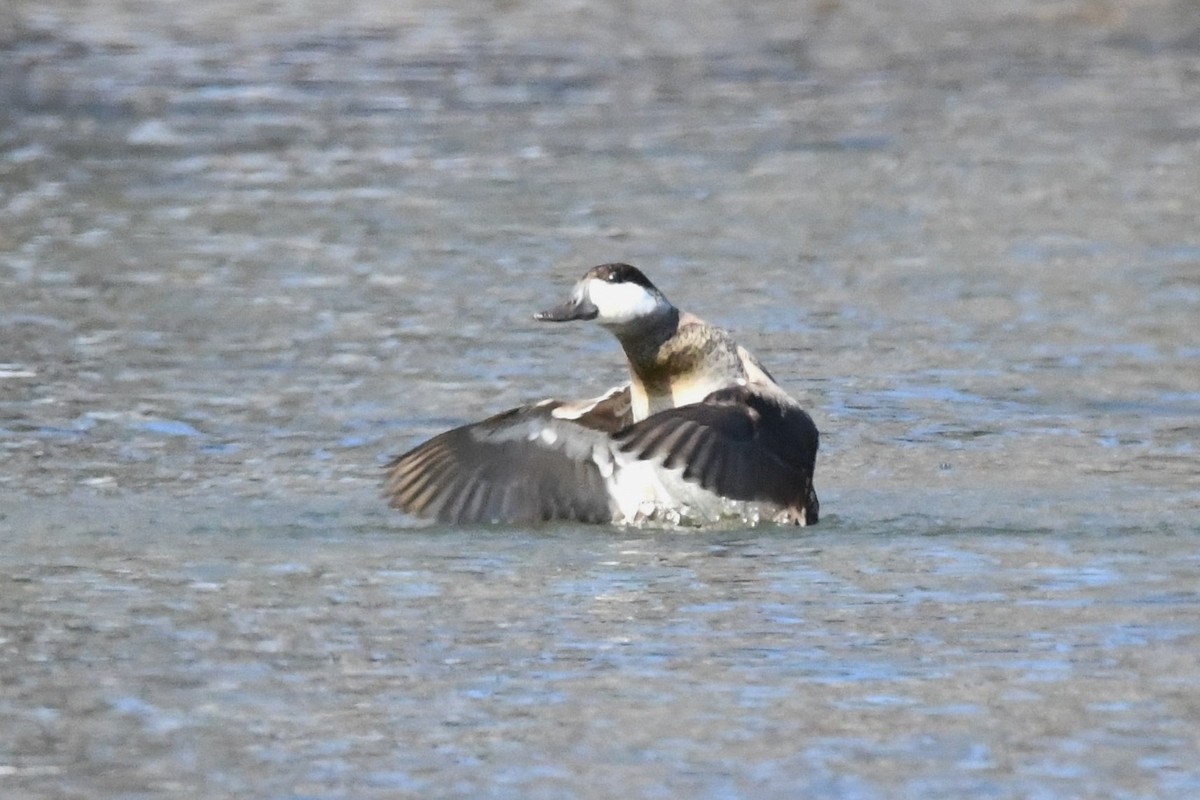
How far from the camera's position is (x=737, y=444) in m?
8.46

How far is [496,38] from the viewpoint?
23.4 m

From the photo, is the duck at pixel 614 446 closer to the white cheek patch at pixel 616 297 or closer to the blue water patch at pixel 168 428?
the white cheek patch at pixel 616 297

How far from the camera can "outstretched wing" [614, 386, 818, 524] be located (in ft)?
27.3

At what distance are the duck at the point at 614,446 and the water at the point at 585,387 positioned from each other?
15cm

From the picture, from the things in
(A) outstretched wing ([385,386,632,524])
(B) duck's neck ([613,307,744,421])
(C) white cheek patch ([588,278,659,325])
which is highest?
(C) white cheek patch ([588,278,659,325])

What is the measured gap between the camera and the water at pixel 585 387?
6.58 metres

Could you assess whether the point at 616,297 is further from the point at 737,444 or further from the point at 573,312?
the point at 737,444

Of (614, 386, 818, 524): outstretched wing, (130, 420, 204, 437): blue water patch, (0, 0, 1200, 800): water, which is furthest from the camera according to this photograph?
(130, 420, 204, 437): blue water patch

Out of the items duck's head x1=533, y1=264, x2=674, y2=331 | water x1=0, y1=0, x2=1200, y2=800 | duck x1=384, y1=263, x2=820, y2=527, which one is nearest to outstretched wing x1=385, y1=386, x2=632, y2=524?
duck x1=384, y1=263, x2=820, y2=527

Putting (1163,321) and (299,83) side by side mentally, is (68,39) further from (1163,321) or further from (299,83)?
(1163,321)

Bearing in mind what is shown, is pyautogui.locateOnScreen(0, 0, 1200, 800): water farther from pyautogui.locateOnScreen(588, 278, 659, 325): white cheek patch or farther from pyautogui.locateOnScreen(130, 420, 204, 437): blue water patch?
pyautogui.locateOnScreen(588, 278, 659, 325): white cheek patch

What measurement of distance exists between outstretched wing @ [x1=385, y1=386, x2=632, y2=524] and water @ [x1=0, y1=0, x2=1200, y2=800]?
16 centimetres

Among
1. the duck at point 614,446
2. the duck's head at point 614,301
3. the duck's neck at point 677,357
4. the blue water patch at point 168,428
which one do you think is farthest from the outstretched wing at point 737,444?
the blue water patch at point 168,428

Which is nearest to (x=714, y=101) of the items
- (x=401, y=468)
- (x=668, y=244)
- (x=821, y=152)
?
(x=821, y=152)
